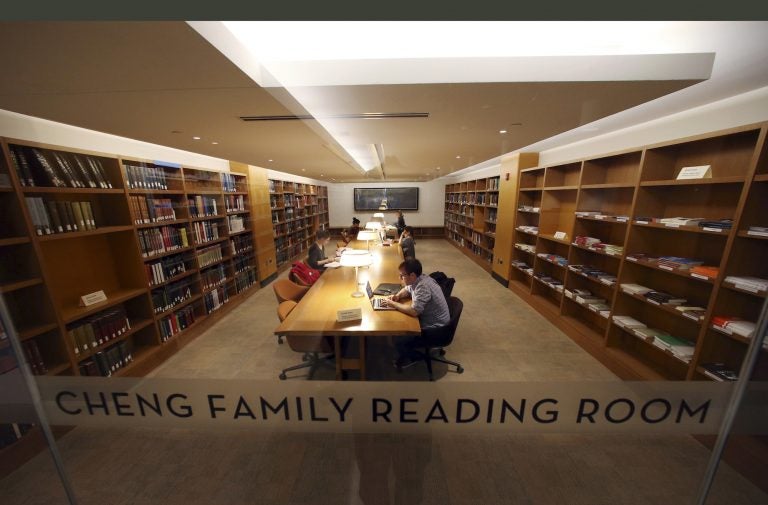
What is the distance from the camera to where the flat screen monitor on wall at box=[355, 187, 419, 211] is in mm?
9938

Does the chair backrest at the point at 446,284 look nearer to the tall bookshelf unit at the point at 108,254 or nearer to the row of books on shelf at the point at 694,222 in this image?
the row of books on shelf at the point at 694,222

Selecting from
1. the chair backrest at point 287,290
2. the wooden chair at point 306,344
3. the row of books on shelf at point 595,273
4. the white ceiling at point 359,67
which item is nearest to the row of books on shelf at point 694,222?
the row of books on shelf at point 595,273

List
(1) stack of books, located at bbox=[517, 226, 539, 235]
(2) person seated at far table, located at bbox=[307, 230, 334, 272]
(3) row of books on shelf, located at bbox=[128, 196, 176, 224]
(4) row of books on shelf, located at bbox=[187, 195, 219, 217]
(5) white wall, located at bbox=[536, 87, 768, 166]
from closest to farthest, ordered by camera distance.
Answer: (5) white wall, located at bbox=[536, 87, 768, 166] → (3) row of books on shelf, located at bbox=[128, 196, 176, 224] → (4) row of books on shelf, located at bbox=[187, 195, 219, 217] → (2) person seated at far table, located at bbox=[307, 230, 334, 272] → (1) stack of books, located at bbox=[517, 226, 539, 235]

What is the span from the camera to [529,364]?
2.64 meters

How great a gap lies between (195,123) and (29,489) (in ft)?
8.34

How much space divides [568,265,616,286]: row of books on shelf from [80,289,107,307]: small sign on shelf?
493cm

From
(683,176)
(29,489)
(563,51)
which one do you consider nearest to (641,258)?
(683,176)

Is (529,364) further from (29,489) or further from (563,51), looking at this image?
(29,489)

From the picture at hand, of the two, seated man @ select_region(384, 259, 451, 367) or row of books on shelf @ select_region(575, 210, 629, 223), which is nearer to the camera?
seated man @ select_region(384, 259, 451, 367)

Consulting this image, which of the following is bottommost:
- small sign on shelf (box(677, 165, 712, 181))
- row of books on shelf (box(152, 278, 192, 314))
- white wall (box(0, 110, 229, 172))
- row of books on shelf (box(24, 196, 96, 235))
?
row of books on shelf (box(152, 278, 192, 314))

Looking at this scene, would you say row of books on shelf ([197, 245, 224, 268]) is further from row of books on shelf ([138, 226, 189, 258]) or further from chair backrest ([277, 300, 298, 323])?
chair backrest ([277, 300, 298, 323])

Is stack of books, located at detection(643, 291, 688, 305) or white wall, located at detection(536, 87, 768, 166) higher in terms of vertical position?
white wall, located at detection(536, 87, 768, 166)

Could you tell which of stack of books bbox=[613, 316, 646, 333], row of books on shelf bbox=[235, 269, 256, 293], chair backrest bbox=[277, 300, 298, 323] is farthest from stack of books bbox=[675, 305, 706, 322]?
row of books on shelf bbox=[235, 269, 256, 293]

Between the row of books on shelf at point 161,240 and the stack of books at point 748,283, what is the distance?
4836 mm
